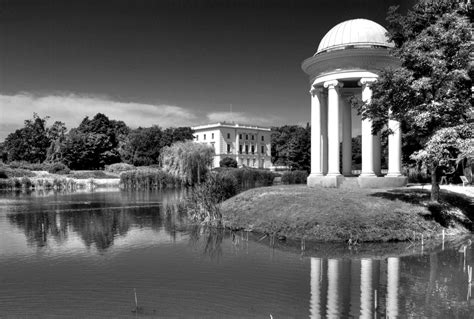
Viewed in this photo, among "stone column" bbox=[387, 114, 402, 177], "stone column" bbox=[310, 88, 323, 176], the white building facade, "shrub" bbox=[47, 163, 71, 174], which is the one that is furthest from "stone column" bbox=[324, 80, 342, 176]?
the white building facade

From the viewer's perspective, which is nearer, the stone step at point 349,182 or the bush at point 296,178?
the stone step at point 349,182

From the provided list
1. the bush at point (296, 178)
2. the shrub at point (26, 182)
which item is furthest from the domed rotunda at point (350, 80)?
the shrub at point (26, 182)

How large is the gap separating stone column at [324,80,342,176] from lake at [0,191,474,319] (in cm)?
1210

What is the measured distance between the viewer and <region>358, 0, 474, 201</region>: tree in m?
17.0

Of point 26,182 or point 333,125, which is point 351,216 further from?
point 26,182

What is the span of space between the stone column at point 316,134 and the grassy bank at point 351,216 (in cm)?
841

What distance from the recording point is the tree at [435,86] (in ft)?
55.7

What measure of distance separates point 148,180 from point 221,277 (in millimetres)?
46749

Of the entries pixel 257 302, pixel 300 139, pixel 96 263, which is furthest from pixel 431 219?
pixel 300 139

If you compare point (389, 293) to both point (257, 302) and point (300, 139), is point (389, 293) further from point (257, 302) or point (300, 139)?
point (300, 139)

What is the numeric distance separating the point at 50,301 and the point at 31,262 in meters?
4.45

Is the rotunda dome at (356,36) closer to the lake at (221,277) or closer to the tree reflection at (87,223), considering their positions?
the lake at (221,277)

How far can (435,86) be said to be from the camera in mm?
17797

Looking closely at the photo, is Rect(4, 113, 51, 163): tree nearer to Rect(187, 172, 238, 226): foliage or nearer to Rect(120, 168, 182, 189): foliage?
Rect(120, 168, 182, 189): foliage
